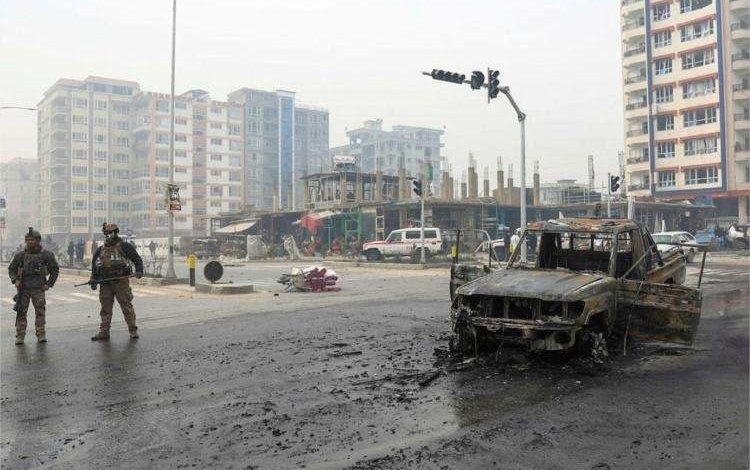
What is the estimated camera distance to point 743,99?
55500mm

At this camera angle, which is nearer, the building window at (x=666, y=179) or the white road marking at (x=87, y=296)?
the white road marking at (x=87, y=296)

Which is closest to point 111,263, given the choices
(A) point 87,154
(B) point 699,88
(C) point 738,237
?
(C) point 738,237

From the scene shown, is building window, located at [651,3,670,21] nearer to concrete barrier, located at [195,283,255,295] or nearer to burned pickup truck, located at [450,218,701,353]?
concrete barrier, located at [195,283,255,295]

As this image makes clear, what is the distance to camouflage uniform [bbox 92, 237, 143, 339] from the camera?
9.20 meters

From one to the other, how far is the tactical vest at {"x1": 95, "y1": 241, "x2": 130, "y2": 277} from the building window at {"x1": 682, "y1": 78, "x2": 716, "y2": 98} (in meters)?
62.4

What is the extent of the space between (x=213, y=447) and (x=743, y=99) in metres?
64.8

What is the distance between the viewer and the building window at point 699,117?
5738 centimetres

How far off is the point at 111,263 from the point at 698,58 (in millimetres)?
64926

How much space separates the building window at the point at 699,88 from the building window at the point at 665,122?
103 inches

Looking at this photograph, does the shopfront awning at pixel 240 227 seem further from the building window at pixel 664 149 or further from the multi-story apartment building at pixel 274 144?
the multi-story apartment building at pixel 274 144

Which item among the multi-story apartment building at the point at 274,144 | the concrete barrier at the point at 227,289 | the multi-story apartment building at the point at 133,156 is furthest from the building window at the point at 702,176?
the multi-story apartment building at the point at 274,144

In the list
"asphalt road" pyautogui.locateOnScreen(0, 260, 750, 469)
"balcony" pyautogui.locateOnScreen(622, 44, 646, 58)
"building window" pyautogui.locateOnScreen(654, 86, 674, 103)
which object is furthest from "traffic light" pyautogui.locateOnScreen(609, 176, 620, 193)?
"balcony" pyautogui.locateOnScreen(622, 44, 646, 58)

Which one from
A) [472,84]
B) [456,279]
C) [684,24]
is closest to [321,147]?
[684,24]

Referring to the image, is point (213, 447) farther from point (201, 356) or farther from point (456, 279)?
point (456, 279)
